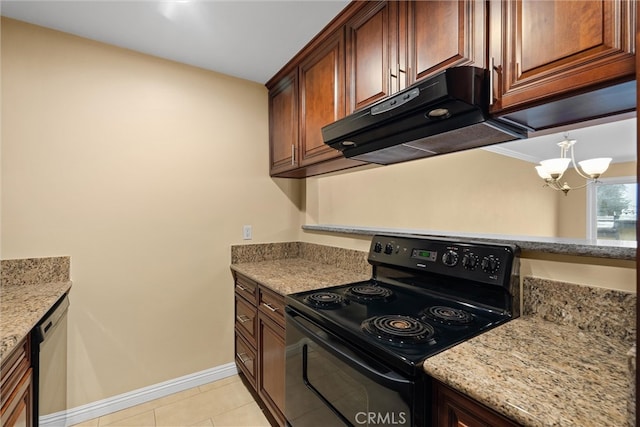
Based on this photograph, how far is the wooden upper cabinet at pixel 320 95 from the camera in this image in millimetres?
1676

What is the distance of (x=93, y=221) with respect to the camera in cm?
183

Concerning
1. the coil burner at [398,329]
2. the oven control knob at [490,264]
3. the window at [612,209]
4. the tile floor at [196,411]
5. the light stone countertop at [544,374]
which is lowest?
the tile floor at [196,411]

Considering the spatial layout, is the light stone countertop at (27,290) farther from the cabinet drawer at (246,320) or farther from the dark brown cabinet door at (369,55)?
the dark brown cabinet door at (369,55)

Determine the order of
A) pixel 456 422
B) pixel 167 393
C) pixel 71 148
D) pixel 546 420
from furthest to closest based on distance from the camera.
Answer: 1. pixel 167 393
2. pixel 71 148
3. pixel 456 422
4. pixel 546 420

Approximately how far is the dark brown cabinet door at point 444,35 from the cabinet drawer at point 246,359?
188 centimetres

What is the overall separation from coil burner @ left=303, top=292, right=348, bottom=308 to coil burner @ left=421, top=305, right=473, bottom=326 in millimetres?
362

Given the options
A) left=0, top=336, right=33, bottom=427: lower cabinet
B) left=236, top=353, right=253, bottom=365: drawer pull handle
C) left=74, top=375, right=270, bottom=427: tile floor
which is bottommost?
left=74, top=375, right=270, bottom=427: tile floor

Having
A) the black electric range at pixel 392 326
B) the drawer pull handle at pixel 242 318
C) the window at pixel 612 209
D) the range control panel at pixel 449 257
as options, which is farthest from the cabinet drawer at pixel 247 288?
the window at pixel 612 209

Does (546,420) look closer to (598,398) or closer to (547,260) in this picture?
(598,398)

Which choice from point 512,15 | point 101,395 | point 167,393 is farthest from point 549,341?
point 101,395

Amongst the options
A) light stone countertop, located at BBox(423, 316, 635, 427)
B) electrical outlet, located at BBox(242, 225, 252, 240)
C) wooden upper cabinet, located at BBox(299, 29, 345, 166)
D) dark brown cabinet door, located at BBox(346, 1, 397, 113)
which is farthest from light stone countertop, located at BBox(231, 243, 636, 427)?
electrical outlet, located at BBox(242, 225, 252, 240)

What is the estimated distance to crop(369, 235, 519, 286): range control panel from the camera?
117 centimetres

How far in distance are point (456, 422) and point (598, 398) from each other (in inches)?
12.5

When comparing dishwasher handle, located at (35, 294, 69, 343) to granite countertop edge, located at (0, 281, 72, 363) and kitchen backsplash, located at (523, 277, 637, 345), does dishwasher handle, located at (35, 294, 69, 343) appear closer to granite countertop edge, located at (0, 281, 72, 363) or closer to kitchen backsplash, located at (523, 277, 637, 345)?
granite countertop edge, located at (0, 281, 72, 363)
